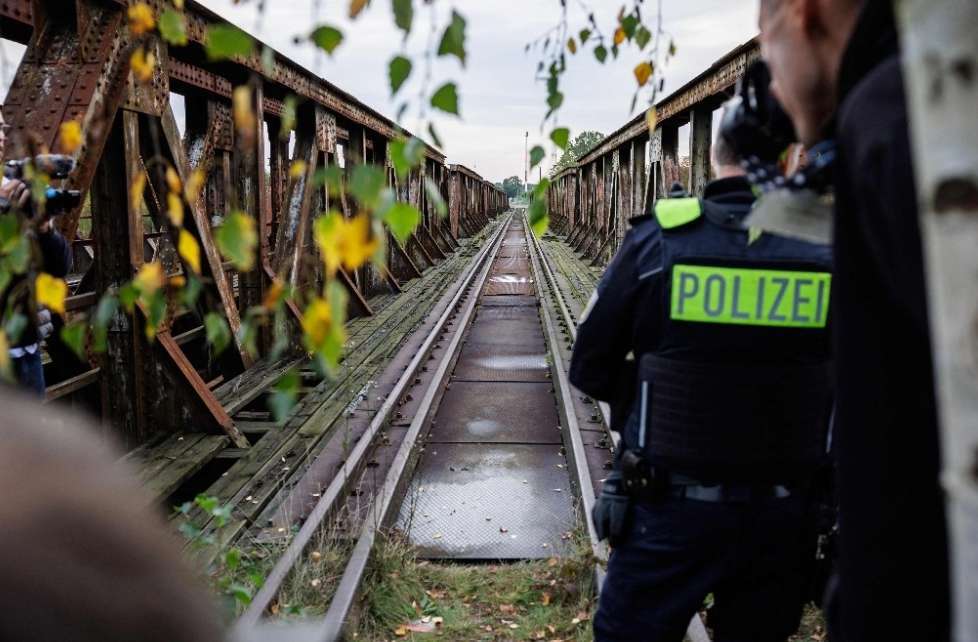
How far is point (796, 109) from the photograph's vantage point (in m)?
1.30

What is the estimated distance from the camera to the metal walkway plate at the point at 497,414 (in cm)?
738

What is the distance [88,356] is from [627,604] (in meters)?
4.60

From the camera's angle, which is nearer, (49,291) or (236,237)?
(236,237)

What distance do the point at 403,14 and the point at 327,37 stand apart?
0.59 feet

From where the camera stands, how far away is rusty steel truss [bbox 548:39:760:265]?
8.71 meters

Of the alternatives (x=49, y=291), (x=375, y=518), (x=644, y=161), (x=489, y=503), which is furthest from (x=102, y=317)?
(x=644, y=161)

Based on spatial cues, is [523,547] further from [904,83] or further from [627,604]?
[904,83]

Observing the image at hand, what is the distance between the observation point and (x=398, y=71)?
163cm

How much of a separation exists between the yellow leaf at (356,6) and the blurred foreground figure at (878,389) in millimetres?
951

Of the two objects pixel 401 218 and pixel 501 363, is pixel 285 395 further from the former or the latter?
pixel 501 363

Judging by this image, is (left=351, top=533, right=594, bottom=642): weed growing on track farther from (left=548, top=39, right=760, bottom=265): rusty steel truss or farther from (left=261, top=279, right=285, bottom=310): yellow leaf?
(left=261, top=279, right=285, bottom=310): yellow leaf

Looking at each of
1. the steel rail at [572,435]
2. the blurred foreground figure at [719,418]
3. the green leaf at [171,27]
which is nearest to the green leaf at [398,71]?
the green leaf at [171,27]

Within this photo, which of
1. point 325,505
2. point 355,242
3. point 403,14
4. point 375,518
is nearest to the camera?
point 355,242

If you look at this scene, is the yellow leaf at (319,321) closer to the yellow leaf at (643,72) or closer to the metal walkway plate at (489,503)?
the yellow leaf at (643,72)
